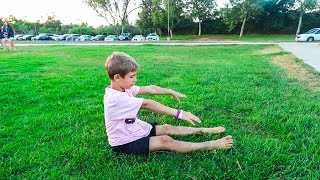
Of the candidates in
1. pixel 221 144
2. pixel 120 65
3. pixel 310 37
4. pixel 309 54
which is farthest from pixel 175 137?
pixel 310 37

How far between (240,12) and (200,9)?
22.8 ft

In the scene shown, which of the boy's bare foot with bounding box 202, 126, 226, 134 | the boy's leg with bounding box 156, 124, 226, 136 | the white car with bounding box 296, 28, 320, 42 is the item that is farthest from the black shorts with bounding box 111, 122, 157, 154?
the white car with bounding box 296, 28, 320, 42

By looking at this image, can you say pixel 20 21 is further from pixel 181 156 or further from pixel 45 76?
pixel 181 156

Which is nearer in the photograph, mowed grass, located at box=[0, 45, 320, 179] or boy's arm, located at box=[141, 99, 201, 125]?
mowed grass, located at box=[0, 45, 320, 179]

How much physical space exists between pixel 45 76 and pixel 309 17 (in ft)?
152

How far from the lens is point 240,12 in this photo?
137 ft

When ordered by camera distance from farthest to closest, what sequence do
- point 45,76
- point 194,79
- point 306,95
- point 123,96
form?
point 45,76 → point 194,79 → point 306,95 → point 123,96

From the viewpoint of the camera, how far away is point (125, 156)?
2689mm

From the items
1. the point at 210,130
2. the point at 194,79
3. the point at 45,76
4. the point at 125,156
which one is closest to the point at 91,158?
the point at 125,156

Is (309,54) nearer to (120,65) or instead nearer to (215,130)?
(215,130)

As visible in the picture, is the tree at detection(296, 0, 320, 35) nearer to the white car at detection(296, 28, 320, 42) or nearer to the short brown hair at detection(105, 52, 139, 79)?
the white car at detection(296, 28, 320, 42)

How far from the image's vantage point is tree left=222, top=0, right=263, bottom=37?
134 ft

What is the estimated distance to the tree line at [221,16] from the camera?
42.3 meters

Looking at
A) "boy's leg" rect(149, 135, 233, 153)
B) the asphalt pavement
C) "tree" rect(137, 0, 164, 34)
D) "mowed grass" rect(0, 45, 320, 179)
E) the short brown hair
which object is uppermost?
"tree" rect(137, 0, 164, 34)
